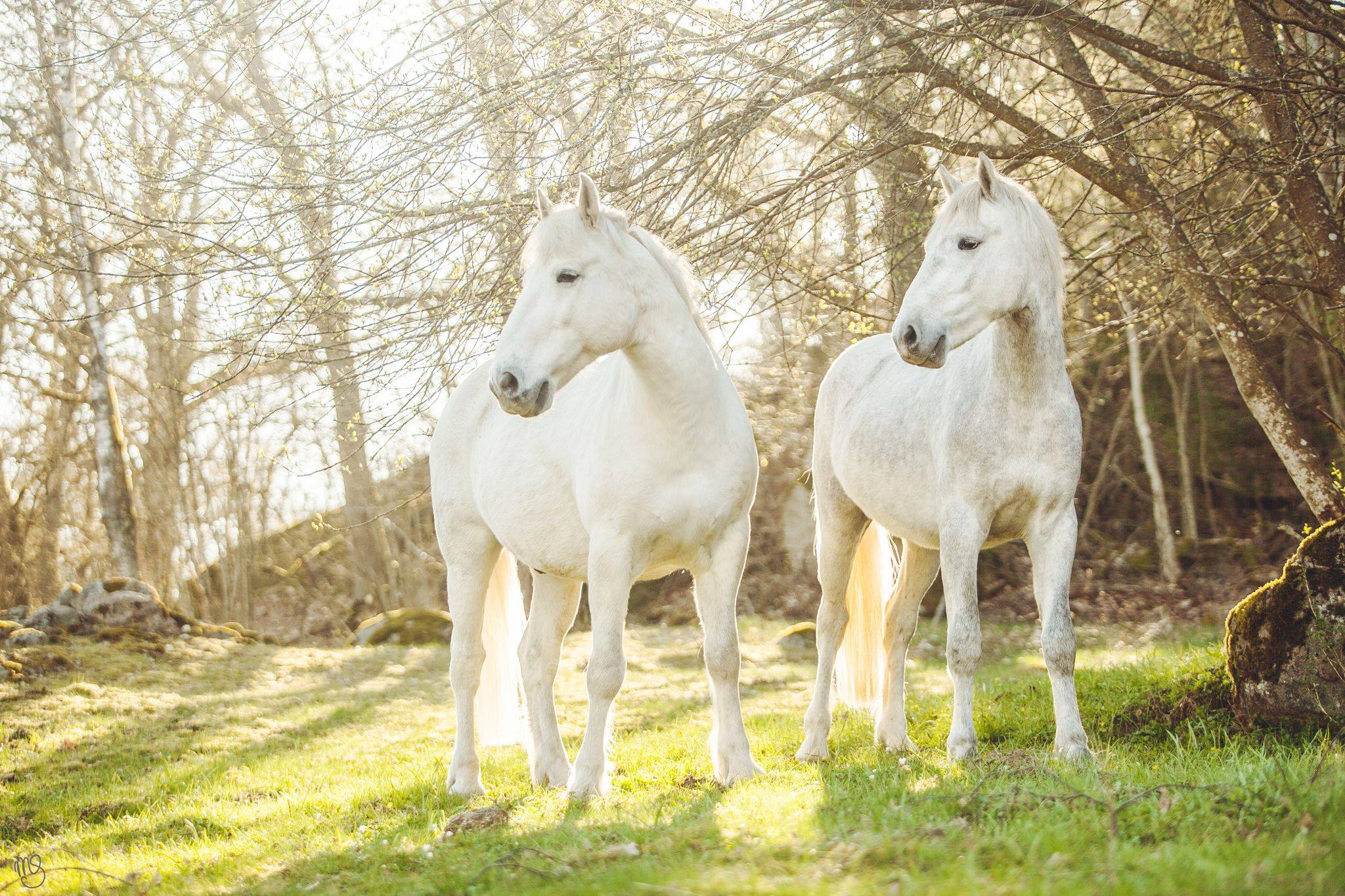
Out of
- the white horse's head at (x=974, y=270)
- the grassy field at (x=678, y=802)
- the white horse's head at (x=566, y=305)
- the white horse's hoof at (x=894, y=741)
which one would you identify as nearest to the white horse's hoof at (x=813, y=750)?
the grassy field at (x=678, y=802)

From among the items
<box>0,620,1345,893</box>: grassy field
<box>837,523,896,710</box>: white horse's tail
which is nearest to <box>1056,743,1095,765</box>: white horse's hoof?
<box>0,620,1345,893</box>: grassy field

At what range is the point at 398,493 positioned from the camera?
17.0m

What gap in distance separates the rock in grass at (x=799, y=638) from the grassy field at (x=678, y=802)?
324 centimetres

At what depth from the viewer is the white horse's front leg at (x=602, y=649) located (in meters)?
4.16

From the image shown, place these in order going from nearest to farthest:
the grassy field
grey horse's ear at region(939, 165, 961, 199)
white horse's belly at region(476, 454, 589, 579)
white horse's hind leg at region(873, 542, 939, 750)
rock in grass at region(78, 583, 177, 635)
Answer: the grassy field → grey horse's ear at region(939, 165, 961, 199) → white horse's belly at region(476, 454, 589, 579) → white horse's hind leg at region(873, 542, 939, 750) → rock in grass at region(78, 583, 177, 635)

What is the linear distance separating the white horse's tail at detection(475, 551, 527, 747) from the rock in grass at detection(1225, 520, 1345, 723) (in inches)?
136

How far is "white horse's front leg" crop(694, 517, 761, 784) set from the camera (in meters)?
4.28

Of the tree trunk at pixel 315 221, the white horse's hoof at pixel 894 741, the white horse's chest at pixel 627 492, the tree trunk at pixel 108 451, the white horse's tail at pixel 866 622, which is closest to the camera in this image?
the white horse's chest at pixel 627 492

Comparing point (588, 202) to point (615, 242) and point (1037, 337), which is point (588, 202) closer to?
point (615, 242)

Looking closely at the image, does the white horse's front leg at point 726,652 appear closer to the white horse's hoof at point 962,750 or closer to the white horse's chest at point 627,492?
the white horse's chest at point 627,492

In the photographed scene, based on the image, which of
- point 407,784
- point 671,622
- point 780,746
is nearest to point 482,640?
point 407,784

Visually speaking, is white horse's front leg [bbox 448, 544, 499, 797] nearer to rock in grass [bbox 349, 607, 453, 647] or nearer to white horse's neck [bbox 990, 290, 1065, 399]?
white horse's neck [bbox 990, 290, 1065, 399]

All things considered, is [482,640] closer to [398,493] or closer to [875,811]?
[875,811]

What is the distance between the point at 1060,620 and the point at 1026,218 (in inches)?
67.8
